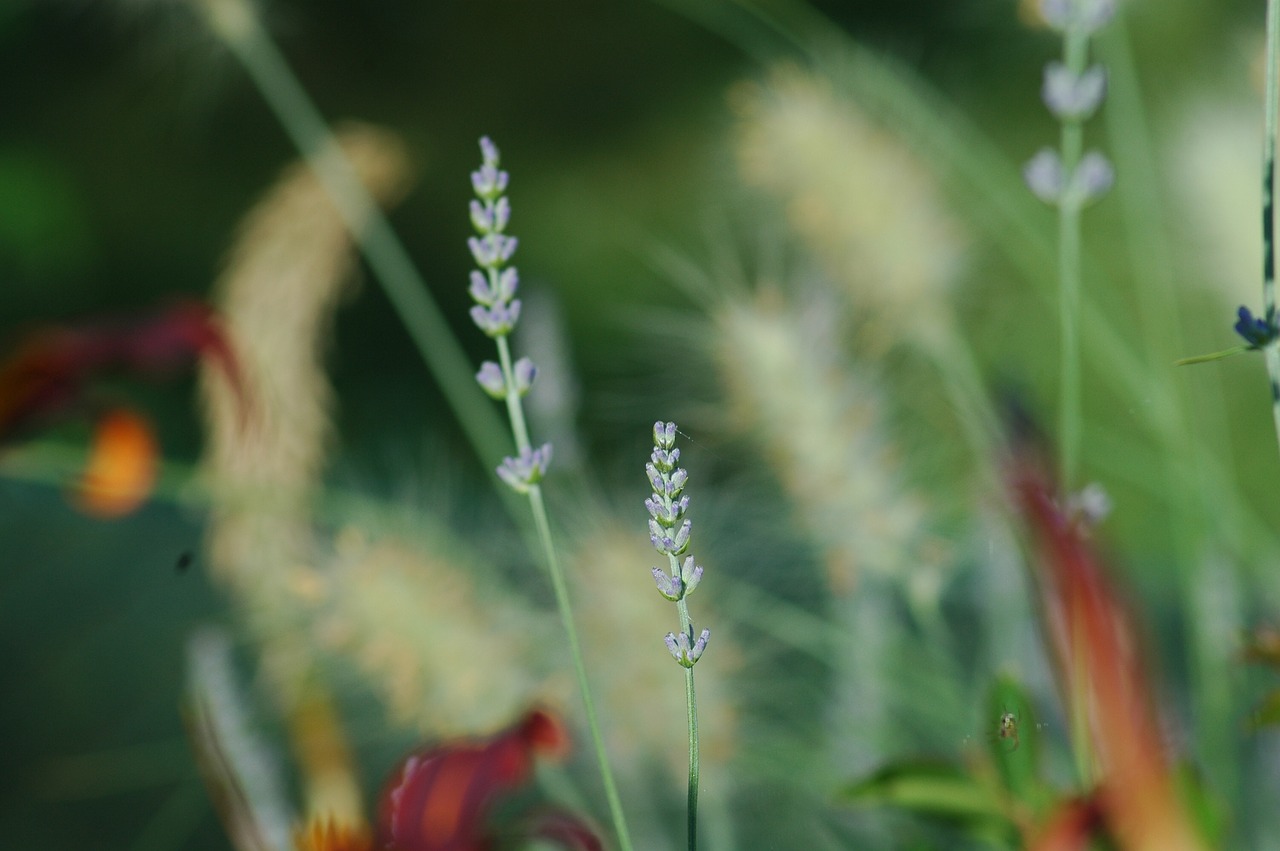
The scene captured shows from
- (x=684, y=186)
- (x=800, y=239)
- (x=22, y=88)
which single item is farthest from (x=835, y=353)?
(x=22, y=88)

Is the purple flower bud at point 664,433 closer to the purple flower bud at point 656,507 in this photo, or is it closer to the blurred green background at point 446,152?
the purple flower bud at point 656,507

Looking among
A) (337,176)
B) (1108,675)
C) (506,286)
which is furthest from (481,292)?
(337,176)

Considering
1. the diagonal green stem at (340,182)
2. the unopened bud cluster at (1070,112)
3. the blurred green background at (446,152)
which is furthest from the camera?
the blurred green background at (446,152)

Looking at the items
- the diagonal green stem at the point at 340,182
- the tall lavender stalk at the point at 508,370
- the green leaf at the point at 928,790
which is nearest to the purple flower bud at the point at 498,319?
the tall lavender stalk at the point at 508,370

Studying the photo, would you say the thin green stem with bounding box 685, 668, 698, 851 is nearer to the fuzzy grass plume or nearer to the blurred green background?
the fuzzy grass plume

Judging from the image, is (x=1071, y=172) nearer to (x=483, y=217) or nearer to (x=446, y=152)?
(x=483, y=217)

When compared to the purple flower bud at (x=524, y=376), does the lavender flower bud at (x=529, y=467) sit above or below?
below

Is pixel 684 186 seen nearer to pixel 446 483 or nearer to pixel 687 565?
pixel 446 483

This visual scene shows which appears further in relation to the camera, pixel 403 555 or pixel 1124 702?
pixel 403 555
